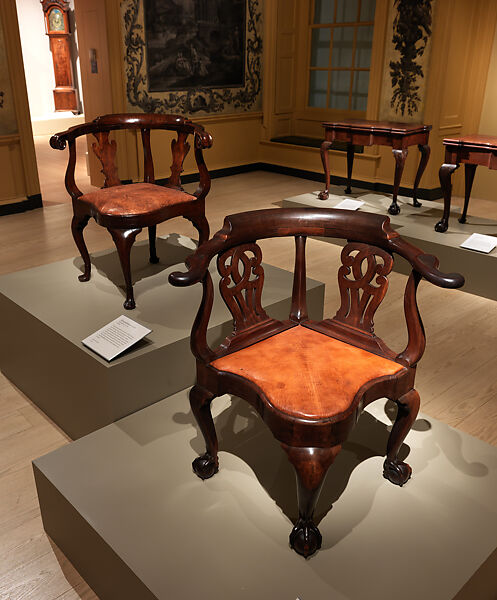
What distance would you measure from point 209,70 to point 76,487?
5.96m

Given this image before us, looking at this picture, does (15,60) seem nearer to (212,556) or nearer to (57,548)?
(57,548)

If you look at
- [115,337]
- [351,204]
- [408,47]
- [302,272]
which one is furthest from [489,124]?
[115,337]

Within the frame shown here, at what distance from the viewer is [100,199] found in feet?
8.86

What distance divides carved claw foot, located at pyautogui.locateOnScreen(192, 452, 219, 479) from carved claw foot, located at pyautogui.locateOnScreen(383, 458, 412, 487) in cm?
53

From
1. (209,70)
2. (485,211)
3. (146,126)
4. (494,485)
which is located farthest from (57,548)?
(209,70)

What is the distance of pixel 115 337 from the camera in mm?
2270

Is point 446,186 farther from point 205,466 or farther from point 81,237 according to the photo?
point 205,466

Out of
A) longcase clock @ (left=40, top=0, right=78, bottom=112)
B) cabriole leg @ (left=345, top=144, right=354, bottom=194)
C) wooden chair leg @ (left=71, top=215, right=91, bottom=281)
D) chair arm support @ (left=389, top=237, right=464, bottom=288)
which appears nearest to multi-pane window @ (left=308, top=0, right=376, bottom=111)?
cabriole leg @ (left=345, top=144, right=354, bottom=194)

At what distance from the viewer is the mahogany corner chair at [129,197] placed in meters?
2.57

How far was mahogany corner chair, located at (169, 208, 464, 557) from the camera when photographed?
140cm

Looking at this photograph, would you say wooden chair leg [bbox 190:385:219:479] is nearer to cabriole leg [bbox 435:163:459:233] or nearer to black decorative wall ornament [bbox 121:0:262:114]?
cabriole leg [bbox 435:163:459:233]

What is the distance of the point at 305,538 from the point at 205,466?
422mm

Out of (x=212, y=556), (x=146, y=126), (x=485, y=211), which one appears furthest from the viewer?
(x=485, y=211)

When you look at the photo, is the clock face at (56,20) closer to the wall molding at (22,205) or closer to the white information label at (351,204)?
the wall molding at (22,205)
